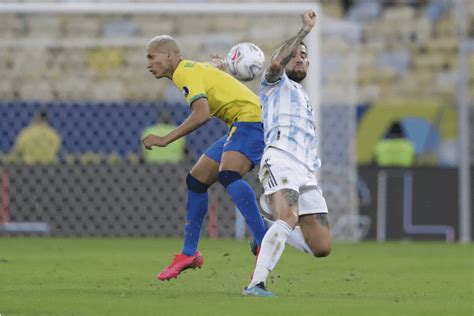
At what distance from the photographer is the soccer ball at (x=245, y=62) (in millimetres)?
9039

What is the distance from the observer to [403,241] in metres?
16.9

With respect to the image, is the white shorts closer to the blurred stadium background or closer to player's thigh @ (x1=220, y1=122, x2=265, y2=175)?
player's thigh @ (x1=220, y1=122, x2=265, y2=175)

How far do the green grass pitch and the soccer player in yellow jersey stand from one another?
394 millimetres

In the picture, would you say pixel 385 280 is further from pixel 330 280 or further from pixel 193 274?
pixel 193 274

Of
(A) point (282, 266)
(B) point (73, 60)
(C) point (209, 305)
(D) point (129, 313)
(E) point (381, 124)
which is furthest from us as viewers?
(E) point (381, 124)

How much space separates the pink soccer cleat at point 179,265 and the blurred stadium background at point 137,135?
667cm

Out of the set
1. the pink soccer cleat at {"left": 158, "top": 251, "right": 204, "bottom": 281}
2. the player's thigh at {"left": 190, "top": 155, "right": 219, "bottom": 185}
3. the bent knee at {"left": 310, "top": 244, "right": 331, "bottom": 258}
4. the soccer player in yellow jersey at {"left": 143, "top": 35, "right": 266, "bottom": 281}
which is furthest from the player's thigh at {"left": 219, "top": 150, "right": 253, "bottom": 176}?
the bent knee at {"left": 310, "top": 244, "right": 331, "bottom": 258}

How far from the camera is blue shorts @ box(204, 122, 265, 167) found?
925cm

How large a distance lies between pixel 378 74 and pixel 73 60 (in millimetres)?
6824

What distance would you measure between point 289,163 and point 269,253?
0.71m

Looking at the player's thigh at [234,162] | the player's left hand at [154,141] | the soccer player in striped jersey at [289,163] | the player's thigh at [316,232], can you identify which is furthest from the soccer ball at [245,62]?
the player's thigh at [316,232]

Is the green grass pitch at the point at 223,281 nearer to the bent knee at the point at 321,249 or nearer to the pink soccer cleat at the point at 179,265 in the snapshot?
the pink soccer cleat at the point at 179,265

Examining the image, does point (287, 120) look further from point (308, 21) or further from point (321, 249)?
point (321, 249)

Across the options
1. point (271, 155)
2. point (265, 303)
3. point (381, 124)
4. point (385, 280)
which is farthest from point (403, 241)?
point (265, 303)
